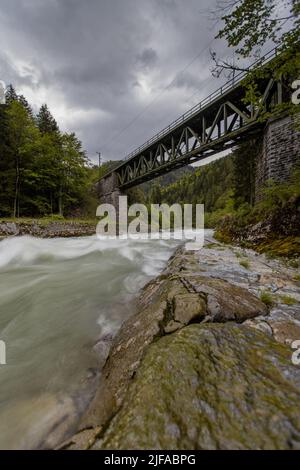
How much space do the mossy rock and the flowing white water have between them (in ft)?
2.48

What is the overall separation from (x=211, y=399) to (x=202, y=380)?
0.42ft

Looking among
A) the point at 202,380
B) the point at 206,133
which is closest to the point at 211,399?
the point at 202,380

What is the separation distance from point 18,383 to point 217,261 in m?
4.20

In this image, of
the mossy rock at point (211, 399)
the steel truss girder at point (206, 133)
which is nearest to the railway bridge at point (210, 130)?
the steel truss girder at point (206, 133)

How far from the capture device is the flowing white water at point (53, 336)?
158 cm

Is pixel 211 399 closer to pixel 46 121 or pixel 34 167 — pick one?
pixel 34 167

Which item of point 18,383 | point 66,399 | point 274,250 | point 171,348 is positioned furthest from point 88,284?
point 274,250

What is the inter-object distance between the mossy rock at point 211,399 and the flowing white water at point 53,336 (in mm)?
756

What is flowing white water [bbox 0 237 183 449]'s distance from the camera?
1580 millimetres

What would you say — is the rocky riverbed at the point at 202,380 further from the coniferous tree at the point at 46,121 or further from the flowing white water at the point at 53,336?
the coniferous tree at the point at 46,121

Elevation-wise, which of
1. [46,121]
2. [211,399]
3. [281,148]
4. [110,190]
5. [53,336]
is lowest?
[53,336]

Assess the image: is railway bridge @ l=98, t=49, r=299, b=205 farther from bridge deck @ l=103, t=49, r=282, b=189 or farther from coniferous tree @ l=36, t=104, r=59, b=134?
coniferous tree @ l=36, t=104, r=59, b=134

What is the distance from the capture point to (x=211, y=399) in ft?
3.92
